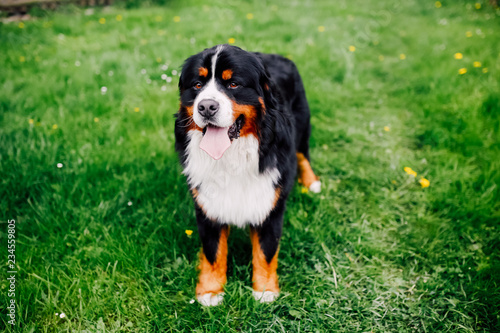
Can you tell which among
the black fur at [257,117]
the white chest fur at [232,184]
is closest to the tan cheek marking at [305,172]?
the black fur at [257,117]

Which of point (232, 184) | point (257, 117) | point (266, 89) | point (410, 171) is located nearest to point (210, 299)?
point (232, 184)

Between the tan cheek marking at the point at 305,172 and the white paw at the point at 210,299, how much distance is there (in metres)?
1.31

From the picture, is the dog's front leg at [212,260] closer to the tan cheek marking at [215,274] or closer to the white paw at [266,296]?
the tan cheek marking at [215,274]

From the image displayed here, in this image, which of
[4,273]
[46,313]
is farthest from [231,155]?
[4,273]

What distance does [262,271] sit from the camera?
2100 mm

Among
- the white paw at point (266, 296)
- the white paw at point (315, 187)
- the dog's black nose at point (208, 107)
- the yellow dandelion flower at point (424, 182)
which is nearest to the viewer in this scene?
the dog's black nose at point (208, 107)

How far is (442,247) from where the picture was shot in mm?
2389

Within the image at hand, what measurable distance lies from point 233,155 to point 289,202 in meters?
1.01

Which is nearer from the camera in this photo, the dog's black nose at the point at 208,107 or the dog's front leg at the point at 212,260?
the dog's black nose at the point at 208,107

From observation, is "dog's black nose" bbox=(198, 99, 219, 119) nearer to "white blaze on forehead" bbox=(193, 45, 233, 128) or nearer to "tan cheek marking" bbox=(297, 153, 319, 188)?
"white blaze on forehead" bbox=(193, 45, 233, 128)

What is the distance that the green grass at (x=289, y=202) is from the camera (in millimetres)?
1993

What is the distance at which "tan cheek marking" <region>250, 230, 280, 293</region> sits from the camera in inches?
82.4

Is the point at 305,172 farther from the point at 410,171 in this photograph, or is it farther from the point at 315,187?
the point at 410,171

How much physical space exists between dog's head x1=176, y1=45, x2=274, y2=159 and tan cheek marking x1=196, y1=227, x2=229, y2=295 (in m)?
0.65
